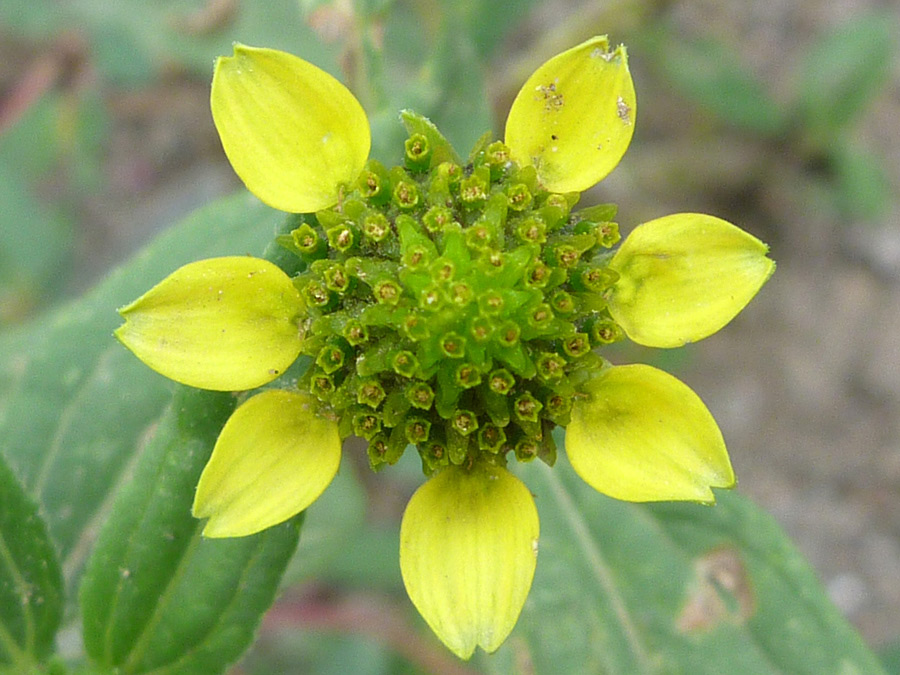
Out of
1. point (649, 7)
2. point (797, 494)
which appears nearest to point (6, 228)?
point (649, 7)

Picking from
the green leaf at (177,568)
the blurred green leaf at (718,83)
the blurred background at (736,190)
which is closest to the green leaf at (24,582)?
the green leaf at (177,568)

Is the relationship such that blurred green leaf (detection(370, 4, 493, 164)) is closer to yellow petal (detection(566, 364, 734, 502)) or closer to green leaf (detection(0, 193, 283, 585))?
green leaf (detection(0, 193, 283, 585))

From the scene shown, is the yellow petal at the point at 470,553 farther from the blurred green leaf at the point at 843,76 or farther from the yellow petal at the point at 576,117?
the blurred green leaf at the point at 843,76

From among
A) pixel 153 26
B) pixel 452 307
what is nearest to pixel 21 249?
pixel 153 26

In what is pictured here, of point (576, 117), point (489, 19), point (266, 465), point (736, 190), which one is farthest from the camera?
point (736, 190)

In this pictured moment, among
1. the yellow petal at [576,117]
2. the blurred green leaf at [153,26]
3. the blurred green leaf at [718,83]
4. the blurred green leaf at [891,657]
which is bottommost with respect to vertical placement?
the blurred green leaf at [891,657]

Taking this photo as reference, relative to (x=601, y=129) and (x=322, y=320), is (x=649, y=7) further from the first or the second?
(x=322, y=320)

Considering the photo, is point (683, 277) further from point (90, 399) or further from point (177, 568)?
point (90, 399)
